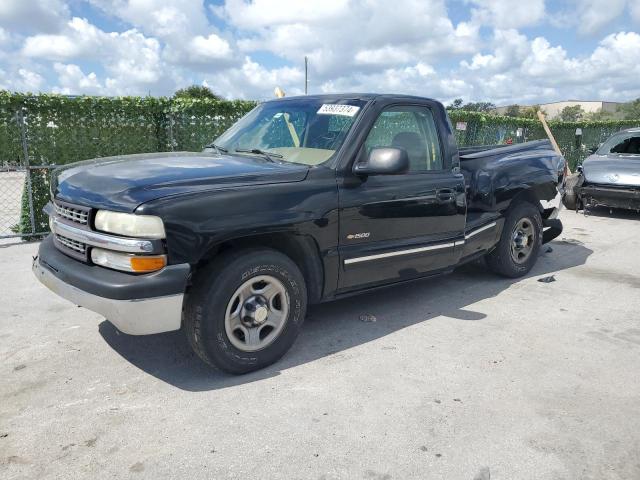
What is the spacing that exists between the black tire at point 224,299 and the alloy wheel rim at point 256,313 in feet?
0.09

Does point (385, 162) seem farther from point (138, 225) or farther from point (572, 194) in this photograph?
point (572, 194)

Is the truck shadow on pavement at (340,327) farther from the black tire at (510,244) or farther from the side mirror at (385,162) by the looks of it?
the side mirror at (385,162)

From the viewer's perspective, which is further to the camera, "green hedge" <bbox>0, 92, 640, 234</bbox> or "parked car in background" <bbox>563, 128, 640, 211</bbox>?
"parked car in background" <bbox>563, 128, 640, 211</bbox>

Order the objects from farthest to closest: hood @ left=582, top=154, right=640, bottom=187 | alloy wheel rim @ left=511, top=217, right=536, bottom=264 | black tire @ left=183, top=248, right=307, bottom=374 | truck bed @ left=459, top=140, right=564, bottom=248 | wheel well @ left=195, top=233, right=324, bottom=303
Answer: hood @ left=582, top=154, right=640, bottom=187 < alloy wheel rim @ left=511, top=217, right=536, bottom=264 < truck bed @ left=459, top=140, right=564, bottom=248 < wheel well @ left=195, top=233, right=324, bottom=303 < black tire @ left=183, top=248, right=307, bottom=374

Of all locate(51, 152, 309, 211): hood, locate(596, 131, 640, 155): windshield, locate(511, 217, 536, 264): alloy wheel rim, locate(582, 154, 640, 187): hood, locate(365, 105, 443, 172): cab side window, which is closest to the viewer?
locate(51, 152, 309, 211): hood

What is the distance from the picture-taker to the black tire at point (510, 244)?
219 inches

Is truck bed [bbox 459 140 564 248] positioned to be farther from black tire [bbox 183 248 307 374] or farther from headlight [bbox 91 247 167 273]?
headlight [bbox 91 247 167 273]

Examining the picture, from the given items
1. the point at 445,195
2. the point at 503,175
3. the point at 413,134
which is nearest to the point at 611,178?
the point at 503,175

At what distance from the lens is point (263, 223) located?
10.8 feet

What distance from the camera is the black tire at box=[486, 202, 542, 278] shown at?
18.3ft

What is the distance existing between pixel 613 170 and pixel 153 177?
8863mm

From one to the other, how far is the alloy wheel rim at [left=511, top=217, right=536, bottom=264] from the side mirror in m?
2.52

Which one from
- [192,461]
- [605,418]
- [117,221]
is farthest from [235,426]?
[605,418]

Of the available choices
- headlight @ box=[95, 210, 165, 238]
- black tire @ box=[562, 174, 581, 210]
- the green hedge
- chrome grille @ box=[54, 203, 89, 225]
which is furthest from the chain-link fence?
black tire @ box=[562, 174, 581, 210]
